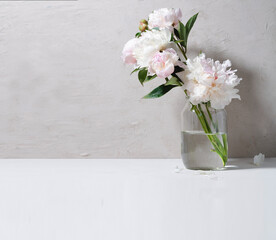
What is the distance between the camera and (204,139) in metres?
0.86

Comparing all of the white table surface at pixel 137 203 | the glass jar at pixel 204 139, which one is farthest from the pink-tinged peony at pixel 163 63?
the white table surface at pixel 137 203

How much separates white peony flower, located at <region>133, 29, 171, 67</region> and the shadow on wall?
20cm

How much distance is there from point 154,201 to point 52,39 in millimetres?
637

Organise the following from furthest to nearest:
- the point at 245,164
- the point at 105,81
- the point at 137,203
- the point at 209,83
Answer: the point at 105,81
the point at 245,164
the point at 209,83
the point at 137,203

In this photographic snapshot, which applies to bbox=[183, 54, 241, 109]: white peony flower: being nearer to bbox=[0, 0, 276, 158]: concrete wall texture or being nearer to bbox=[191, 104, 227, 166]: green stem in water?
bbox=[191, 104, 227, 166]: green stem in water

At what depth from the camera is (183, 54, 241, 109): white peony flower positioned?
2.61 feet

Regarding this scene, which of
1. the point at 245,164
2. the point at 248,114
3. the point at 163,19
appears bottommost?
the point at 245,164

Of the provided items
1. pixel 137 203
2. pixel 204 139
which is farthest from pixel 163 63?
pixel 137 203

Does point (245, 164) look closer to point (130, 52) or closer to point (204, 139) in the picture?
point (204, 139)

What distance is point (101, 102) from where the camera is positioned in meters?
1.04

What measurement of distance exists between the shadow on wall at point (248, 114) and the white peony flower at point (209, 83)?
20 centimetres

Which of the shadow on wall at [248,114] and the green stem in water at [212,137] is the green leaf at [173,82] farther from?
the shadow on wall at [248,114]

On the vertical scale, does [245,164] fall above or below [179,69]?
Answer: below

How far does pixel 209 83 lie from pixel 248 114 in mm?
276
